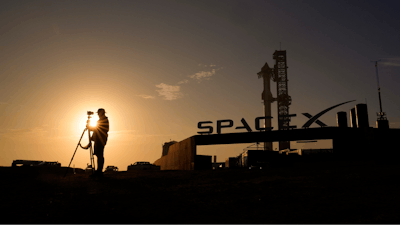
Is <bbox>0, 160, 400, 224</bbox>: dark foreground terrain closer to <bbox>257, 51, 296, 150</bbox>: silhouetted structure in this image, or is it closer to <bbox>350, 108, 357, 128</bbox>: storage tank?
<bbox>350, 108, 357, 128</bbox>: storage tank

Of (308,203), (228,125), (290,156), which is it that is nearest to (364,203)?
(308,203)

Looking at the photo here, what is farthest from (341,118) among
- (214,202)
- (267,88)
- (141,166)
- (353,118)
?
(267,88)

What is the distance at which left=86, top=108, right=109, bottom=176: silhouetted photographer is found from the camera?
1164cm

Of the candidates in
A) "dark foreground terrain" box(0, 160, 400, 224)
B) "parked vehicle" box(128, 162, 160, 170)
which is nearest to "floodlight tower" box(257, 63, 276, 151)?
"parked vehicle" box(128, 162, 160, 170)

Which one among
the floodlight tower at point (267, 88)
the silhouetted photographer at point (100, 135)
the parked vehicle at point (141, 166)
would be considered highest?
the floodlight tower at point (267, 88)

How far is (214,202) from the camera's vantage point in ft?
21.2

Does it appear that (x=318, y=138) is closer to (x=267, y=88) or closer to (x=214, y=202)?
(x=214, y=202)

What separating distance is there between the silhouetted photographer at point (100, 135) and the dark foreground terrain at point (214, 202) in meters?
2.92

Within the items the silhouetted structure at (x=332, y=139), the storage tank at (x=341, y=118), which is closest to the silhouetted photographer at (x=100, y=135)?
the silhouetted structure at (x=332, y=139)

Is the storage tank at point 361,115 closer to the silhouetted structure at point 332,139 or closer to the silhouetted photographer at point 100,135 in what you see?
the silhouetted structure at point 332,139

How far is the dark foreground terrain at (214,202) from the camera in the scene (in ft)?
17.1

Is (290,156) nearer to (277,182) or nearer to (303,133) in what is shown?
(303,133)

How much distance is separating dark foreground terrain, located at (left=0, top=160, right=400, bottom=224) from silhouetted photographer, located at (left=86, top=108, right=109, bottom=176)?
2916 millimetres

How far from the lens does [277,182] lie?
8.53 metres
